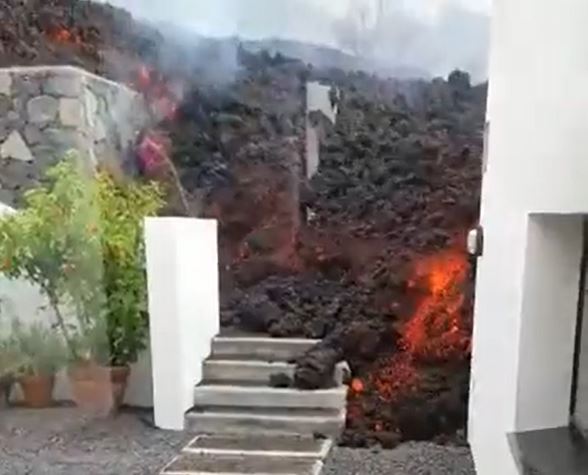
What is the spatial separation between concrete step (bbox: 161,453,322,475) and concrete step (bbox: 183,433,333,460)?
0.14 ft

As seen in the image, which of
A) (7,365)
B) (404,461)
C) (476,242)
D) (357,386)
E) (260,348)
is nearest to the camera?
(476,242)

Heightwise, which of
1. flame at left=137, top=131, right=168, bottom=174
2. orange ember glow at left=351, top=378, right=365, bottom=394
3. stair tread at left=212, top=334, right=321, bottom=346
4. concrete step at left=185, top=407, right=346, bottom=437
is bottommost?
concrete step at left=185, top=407, right=346, bottom=437

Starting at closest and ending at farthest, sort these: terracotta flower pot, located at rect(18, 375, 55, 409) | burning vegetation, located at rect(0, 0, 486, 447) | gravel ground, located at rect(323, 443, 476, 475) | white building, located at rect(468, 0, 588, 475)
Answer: white building, located at rect(468, 0, 588, 475), gravel ground, located at rect(323, 443, 476, 475), burning vegetation, located at rect(0, 0, 486, 447), terracotta flower pot, located at rect(18, 375, 55, 409)

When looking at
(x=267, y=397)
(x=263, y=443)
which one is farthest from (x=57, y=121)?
(x=263, y=443)

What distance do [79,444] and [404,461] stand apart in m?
1.46

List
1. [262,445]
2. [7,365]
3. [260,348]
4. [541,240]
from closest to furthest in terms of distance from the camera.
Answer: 1. [541,240]
2. [262,445]
3. [260,348]
4. [7,365]

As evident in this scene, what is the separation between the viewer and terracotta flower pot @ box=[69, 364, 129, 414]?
3504 millimetres

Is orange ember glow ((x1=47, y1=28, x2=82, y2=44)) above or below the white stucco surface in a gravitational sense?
above

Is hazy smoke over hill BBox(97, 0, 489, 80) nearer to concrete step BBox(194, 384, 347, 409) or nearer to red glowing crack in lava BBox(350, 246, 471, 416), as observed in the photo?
red glowing crack in lava BBox(350, 246, 471, 416)

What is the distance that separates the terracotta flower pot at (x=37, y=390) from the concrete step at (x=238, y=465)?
0.79 m

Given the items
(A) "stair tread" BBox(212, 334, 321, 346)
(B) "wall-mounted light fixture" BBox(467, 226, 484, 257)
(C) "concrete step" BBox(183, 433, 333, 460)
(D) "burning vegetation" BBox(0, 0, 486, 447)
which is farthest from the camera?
(A) "stair tread" BBox(212, 334, 321, 346)

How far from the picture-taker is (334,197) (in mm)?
3361

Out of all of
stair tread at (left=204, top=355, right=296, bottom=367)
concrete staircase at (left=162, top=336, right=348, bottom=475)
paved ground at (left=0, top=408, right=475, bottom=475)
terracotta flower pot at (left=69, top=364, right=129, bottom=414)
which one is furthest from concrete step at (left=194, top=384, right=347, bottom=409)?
terracotta flower pot at (left=69, top=364, right=129, bottom=414)

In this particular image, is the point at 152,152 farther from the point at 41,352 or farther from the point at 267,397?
the point at 267,397
